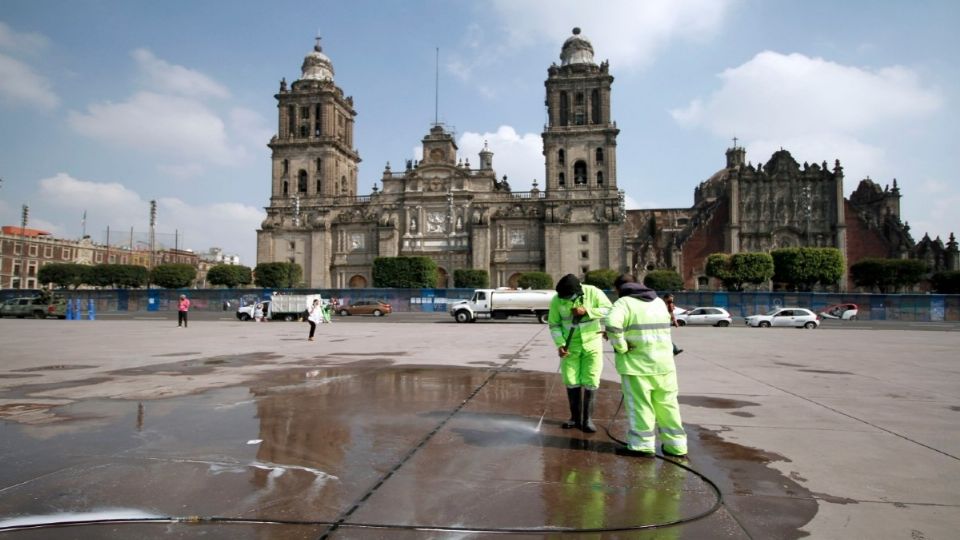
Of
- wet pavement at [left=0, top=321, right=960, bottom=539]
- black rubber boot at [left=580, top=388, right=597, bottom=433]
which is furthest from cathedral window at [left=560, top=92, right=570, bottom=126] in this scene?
black rubber boot at [left=580, top=388, right=597, bottom=433]

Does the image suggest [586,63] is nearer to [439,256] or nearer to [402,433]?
[439,256]

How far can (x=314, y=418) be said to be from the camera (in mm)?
6129

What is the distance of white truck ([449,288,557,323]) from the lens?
31.7 meters

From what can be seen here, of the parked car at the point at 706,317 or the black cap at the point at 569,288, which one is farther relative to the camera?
the parked car at the point at 706,317

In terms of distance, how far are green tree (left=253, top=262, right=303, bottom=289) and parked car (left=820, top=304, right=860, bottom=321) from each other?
155 feet

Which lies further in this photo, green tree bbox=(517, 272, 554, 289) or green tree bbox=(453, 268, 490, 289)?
green tree bbox=(453, 268, 490, 289)

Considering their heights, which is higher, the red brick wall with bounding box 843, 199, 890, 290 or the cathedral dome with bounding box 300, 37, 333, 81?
the cathedral dome with bounding box 300, 37, 333, 81

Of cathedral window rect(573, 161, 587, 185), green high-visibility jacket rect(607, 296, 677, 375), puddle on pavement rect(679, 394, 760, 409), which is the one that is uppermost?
cathedral window rect(573, 161, 587, 185)

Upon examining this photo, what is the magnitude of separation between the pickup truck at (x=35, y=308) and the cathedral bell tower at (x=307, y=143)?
33.2m

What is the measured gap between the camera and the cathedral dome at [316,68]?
223 ft

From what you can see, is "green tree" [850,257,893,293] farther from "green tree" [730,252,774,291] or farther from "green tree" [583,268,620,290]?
Answer: "green tree" [583,268,620,290]

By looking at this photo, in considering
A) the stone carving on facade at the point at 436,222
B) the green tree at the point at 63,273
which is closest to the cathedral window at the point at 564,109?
the stone carving on facade at the point at 436,222

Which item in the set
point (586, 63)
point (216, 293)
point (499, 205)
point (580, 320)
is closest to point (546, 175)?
point (499, 205)

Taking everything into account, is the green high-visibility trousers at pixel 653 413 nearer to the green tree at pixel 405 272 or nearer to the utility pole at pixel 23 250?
the green tree at pixel 405 272
